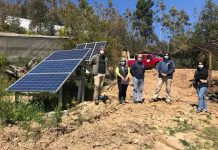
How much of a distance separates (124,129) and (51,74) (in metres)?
4.11

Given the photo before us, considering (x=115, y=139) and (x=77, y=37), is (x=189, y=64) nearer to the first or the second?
(x=77, y=37)

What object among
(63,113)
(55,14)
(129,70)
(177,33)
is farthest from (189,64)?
(63,113)

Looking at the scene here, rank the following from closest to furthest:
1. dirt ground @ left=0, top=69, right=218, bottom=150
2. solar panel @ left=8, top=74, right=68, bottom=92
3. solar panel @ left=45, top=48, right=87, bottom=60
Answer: dirt ground @ left=0, top=69, right=218, bottom=150 < solar panel @ left=8, top=74, right=68, bottom=92 < solar panel @ left=45, top=48, right=87, bottom=60

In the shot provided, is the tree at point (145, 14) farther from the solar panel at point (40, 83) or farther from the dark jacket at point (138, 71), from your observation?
the solar panel at point (40, 83)

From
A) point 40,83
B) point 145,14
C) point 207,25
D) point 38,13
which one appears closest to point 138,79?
point 40,83

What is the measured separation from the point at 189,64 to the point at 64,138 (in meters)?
28.7

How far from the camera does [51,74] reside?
1497 cm

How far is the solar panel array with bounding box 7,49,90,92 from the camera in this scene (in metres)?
14.0

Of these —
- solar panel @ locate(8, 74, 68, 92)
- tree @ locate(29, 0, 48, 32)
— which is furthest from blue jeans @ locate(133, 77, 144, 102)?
tree @ locate(29, 0, 48, 32)

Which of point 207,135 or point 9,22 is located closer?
point 207,135

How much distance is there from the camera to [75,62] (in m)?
15.6

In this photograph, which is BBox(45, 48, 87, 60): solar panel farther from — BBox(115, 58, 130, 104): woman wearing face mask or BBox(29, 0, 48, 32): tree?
BBox(29, 0, 48, 32): tree

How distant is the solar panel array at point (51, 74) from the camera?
1402cm

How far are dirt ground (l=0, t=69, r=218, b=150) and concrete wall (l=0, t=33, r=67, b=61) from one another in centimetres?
791
